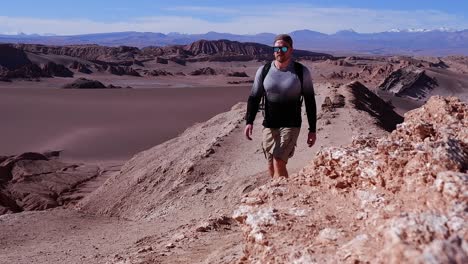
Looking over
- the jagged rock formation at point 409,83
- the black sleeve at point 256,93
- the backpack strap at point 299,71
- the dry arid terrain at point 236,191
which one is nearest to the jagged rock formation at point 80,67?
the dry arid terrain at point 236,191

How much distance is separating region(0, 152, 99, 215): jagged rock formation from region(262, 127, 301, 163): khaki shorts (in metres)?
6.54

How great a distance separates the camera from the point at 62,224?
6.43 meters

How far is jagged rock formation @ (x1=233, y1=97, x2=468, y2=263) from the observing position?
70.8 inches

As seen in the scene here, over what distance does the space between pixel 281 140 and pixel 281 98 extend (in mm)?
294

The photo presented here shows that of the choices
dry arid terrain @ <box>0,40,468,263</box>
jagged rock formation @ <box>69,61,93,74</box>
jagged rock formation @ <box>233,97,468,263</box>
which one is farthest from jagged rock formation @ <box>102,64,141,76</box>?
jagged rock formation @ <box>233,97,468,263</box>

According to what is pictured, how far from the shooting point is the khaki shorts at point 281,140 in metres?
3.81

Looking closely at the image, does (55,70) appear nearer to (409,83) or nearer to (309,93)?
(409,83)

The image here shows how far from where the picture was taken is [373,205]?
2477mm

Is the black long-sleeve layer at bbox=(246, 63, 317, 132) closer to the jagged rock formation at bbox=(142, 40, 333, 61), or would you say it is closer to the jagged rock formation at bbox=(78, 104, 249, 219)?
the jagged rock formation at bbox=(78, 104, 249, 219)

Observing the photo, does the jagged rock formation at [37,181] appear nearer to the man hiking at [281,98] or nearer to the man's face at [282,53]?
the man hiking at [281,98]

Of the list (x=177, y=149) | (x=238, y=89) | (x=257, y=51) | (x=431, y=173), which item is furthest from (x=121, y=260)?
(x=257, y=51)

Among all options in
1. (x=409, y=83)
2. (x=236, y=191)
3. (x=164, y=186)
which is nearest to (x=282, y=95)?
(x=236, y=191)

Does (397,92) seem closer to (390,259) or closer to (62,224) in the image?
(62,224)

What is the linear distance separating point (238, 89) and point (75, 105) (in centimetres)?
953
